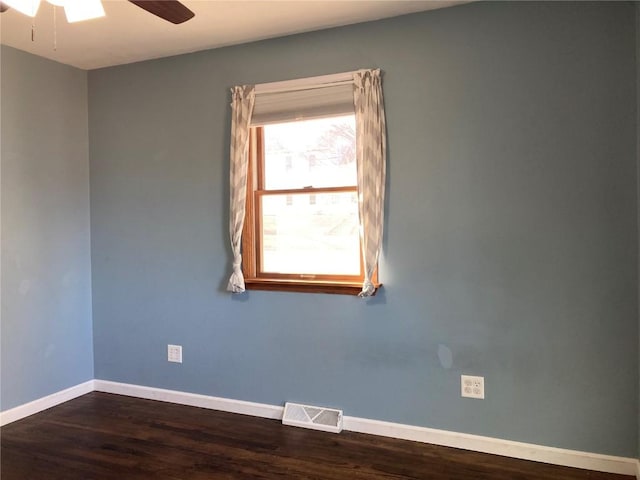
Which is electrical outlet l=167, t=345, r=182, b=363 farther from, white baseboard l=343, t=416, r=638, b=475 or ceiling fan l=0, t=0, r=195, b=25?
ceiling fan l=0, t=0, r=195, b=25

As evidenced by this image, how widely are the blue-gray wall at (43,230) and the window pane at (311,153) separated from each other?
61.4 inches

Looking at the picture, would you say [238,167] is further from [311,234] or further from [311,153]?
[311,234]

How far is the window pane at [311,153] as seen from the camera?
3158 millimetres

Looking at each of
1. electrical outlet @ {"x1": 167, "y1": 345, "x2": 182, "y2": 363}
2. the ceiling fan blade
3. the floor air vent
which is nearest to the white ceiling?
the ceiling fan blade

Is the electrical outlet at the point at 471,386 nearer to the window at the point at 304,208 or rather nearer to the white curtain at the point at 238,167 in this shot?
the window at the point at 304,208

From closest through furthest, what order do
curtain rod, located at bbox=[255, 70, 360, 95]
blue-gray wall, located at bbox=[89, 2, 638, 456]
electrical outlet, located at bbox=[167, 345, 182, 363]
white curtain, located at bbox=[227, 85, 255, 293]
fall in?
blue-gray wall, located at bbox=[89, 2, 638, 456]
curtain rod, located at bbox=[255, 70, 360, 95]
white curtain, located at bbox=[227, 85, 255, 293]
electrical outlet, located at bbox=[167, 345, 182, 363]

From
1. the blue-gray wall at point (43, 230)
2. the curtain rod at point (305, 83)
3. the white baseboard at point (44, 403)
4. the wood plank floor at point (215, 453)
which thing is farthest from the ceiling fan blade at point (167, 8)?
the white baseboard at point (44, 403)

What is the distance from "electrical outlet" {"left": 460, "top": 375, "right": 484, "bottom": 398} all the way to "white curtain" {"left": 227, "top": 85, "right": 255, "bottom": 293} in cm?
149

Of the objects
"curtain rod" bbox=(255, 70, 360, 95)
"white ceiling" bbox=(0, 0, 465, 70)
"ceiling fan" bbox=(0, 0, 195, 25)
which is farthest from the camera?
"curtain rod" bbox=(255, 70, 360, 95)

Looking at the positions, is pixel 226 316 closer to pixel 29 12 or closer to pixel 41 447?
pixel 41 447

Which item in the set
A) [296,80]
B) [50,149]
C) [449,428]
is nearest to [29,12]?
[296,80]

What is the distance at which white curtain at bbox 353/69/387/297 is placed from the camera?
9.66 ft

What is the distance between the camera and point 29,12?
1896 mm

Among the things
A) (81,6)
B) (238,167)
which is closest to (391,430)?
(238,167)
